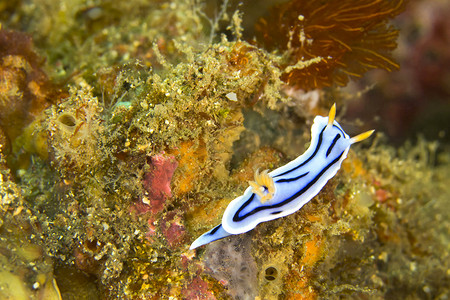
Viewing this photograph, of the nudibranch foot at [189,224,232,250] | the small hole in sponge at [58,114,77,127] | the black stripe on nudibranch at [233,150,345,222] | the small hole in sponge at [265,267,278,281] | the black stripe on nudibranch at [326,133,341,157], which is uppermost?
the small hole in sponge at [58,114,77,127]

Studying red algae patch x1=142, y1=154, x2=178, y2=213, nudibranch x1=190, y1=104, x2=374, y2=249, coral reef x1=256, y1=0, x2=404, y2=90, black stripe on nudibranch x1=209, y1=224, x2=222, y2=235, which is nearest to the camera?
nudibranch x1=190, y1=104, x2=374, y2=249

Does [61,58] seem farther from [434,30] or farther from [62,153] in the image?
[434,30]

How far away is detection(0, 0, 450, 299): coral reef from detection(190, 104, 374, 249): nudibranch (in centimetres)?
31

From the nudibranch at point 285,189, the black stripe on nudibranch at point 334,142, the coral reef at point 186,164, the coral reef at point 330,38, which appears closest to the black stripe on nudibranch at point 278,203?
the nudibranch at point 285,189

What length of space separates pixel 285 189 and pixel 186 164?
→ 36.6 inches

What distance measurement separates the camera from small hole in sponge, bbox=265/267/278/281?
276 centimetres

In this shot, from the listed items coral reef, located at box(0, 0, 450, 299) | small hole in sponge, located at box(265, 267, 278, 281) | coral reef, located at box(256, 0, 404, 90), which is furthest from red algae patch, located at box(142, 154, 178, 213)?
coral reef, located at box(256, 0, 404, 90)

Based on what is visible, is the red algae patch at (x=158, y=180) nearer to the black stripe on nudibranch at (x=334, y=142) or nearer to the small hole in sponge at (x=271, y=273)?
the small hole in sponge at (x=271, y=273)

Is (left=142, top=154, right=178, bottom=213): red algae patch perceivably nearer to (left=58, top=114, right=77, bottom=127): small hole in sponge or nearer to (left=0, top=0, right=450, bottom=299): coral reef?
(left=0, top=0, right=450, bottom=299): coral reef

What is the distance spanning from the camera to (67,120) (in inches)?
110

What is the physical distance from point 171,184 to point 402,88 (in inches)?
234

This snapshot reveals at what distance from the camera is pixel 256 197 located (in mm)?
2518

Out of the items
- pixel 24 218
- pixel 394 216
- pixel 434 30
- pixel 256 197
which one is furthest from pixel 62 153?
pixel 434 30

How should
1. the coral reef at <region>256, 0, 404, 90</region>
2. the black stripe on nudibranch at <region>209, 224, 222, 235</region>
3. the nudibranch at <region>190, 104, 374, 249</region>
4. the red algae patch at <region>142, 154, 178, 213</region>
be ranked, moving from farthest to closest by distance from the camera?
the coral reef at <region>256, 0, 404, 90</region> → the red algae patch at <region>142, 154, 178, 213</region> → the black stripe on nudibranch at <region>209, 224, 222, 235</region> → the nudibranch at <region>190, 104, 374, 249</region>
